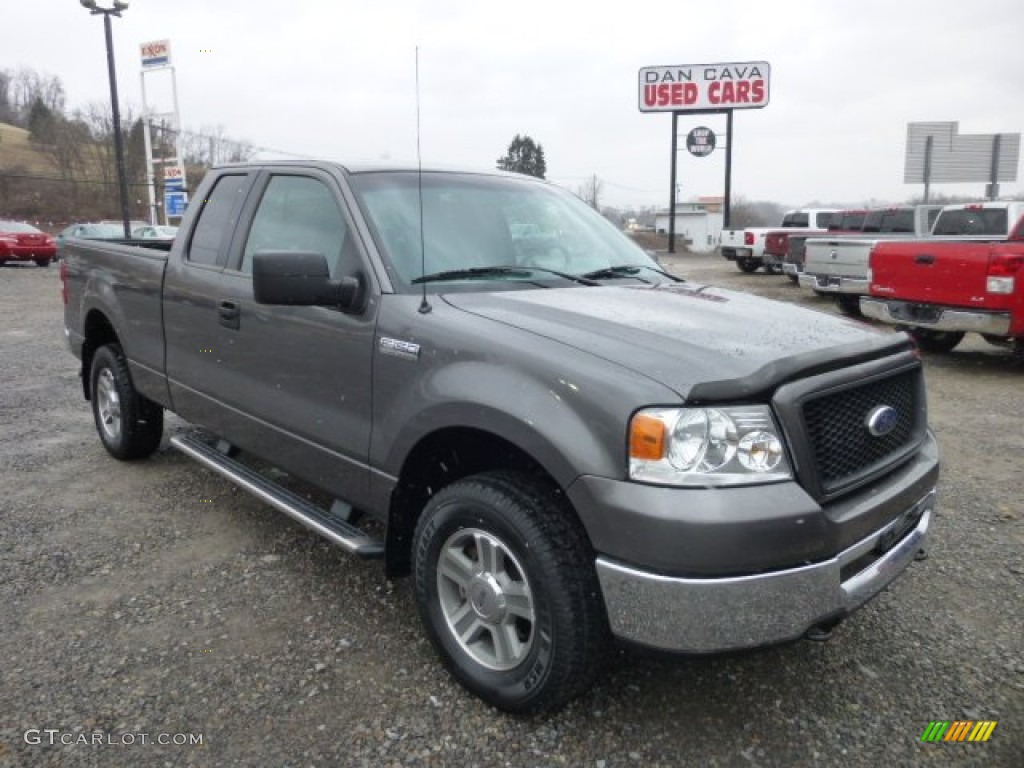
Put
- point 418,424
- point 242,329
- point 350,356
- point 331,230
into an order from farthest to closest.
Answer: point 242,329 < point 331,230 < point 350,356 < point 418,424

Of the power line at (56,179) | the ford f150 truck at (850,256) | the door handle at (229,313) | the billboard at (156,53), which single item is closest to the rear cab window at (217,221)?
the door handle at (229,313)

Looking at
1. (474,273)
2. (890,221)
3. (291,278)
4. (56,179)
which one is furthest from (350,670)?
(56,179)

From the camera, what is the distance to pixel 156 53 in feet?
93.7

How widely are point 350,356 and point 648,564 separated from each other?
4.76 feet

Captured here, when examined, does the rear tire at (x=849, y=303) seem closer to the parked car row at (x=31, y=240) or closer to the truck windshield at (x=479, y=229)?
the truck windshield at (x=479, y=229)

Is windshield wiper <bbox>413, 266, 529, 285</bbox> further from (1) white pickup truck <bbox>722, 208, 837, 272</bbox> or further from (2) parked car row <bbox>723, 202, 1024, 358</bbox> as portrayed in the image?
(1) white pickup truck <bbox>722, 208, 837, 272</bbox>

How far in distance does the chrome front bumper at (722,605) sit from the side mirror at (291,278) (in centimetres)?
137

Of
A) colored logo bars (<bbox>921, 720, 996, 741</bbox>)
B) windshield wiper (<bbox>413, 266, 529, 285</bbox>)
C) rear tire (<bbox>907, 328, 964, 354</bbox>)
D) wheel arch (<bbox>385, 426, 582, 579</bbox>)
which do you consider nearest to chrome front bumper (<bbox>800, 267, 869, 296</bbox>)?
rear tire (<bbox>907, 328, 964, 354</bbox>)

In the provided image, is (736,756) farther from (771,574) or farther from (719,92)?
(719,92)

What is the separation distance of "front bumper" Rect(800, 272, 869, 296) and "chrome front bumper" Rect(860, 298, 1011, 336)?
2.16 meters

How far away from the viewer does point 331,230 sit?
3.29m

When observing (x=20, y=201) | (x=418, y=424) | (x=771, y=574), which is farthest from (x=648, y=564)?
(x=20, y=201)

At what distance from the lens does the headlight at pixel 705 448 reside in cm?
213

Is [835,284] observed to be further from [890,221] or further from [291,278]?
[291,278]
